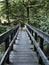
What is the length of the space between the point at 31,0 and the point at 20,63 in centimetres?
3180

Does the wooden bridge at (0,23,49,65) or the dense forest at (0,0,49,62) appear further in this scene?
the dense forest at (0,0,49,62)

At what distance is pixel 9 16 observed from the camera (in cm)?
3541

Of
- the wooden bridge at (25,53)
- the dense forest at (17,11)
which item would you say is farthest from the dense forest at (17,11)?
the wooden bridge at (25,53)

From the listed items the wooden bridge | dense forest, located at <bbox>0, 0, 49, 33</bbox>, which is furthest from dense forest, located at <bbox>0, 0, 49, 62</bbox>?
the wooden bridge

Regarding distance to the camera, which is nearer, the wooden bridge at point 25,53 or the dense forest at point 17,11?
the wooden bridge at point 25,53

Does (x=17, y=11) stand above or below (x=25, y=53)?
below

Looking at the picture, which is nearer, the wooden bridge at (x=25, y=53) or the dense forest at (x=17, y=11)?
the wooden bridge at (x=25, y=53)

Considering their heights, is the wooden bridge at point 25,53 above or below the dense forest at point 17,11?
above

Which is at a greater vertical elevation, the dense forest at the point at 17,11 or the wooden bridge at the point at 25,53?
the wooden bridge at the point at 25,53

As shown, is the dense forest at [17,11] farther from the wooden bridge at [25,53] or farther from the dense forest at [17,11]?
the wooden bridge at [25,53]

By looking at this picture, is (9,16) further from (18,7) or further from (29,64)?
(29,64)

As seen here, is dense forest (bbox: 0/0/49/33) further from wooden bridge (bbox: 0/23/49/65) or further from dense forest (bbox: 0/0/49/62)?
wooden bridge (bbox: 0/23/49/65)

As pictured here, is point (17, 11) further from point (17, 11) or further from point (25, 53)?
point (25, 53)

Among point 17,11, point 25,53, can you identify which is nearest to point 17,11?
point 17,11
